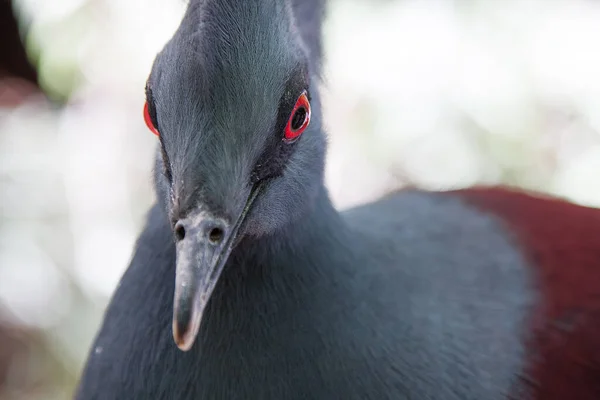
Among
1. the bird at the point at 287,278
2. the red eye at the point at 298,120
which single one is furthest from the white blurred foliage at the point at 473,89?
the red eye at the point at 298,120

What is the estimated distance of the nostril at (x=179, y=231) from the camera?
910 mm

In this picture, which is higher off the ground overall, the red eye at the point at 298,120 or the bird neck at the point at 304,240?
the red eye at the point at 298,120

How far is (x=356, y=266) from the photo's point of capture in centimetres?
124

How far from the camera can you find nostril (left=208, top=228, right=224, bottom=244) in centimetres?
92

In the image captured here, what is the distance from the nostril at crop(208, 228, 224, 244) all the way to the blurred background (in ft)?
6.27

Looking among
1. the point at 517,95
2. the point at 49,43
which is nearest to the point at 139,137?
the point at 49,43

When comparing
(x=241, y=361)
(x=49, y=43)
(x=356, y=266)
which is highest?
(x=49, y=43)

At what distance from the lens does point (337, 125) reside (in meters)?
3.15

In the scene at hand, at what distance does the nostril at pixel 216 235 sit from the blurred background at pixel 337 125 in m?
1.91

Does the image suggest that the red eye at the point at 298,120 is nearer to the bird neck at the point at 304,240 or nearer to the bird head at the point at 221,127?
the bird head at the point at 221,127

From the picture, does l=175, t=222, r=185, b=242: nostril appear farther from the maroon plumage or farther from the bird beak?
the maroon plumage

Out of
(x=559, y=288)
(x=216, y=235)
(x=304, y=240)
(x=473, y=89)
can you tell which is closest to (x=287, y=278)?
(x=304, y=240)

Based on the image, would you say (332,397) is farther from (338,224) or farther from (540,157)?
(540,157)

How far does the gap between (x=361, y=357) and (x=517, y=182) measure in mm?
2043
